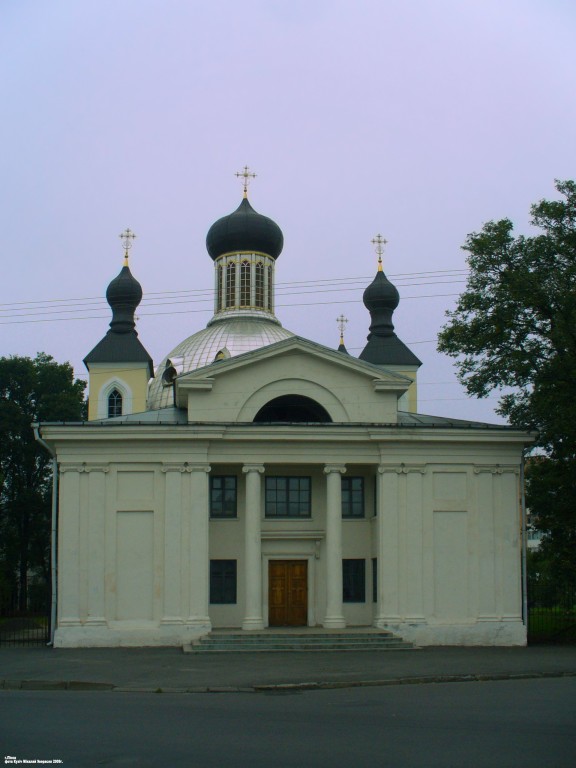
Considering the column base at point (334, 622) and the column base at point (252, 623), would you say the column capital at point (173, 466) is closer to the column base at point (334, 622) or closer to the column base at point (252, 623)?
the column base at point (252, 623)

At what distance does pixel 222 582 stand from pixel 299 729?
19.1 meters

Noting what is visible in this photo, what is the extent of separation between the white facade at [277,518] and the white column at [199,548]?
40mm

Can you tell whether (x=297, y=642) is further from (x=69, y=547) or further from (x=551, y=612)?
(x=551, y=612)

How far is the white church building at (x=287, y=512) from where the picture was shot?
99.3ft

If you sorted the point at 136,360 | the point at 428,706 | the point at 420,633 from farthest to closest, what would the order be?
the point at 136,360, the point at 420,633, the point at 428,706

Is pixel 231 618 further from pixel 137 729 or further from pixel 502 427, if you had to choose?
pixel 137 729

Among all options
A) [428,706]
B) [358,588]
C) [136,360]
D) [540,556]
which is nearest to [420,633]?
[358,588]

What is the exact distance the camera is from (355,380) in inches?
1265

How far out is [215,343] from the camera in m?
43.2

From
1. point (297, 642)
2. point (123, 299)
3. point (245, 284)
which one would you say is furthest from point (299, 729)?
point (123, 299)

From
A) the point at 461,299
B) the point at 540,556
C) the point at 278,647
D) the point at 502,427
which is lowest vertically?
the point at 278,647

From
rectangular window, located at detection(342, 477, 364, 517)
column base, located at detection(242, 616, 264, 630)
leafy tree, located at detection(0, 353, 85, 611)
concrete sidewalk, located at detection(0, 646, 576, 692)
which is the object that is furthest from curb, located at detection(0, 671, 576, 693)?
leafy tree, located at detection(0, 353, 85, 611)

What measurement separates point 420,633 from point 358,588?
A: 312 centimetres

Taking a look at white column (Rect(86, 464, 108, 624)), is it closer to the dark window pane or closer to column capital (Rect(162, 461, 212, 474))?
column capital (Rect(162, 461, 212, 474))
